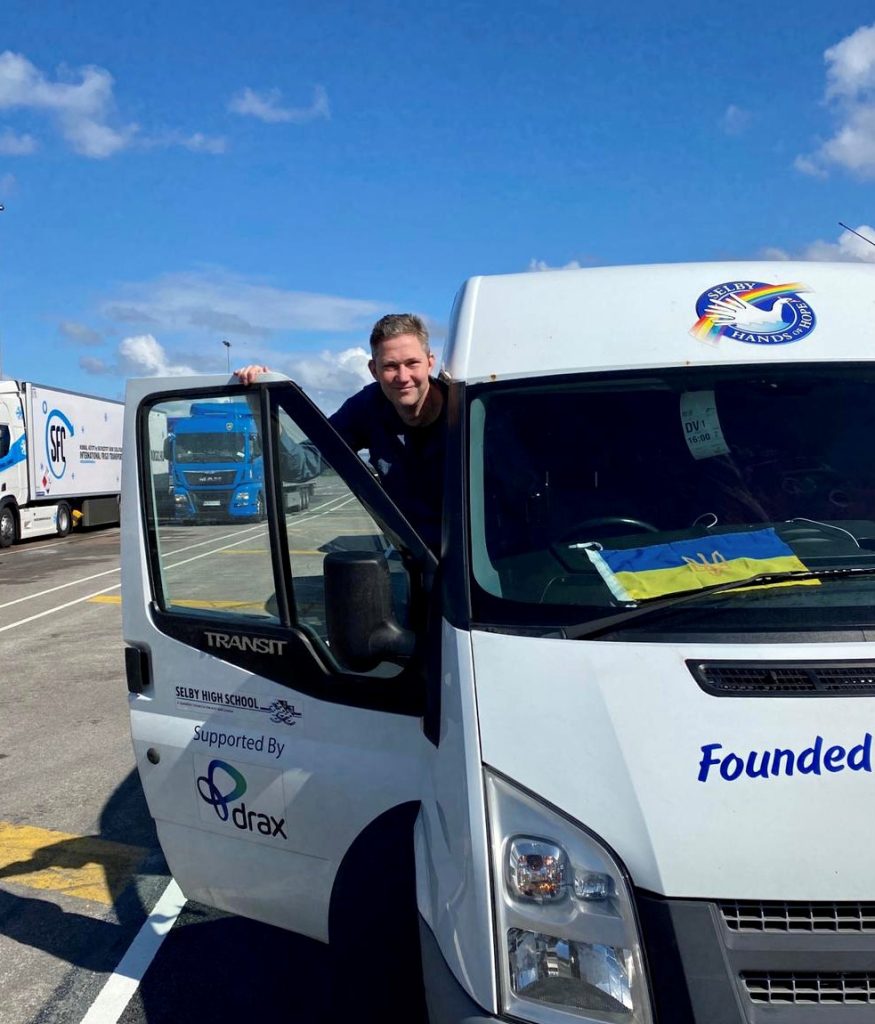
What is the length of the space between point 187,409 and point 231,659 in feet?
2.62

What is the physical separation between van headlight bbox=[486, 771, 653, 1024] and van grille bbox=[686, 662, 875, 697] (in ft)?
1.41

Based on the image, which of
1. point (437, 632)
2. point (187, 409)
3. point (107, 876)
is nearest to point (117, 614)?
point (107, 876)

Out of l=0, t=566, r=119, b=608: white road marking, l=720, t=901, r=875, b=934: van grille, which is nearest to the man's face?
l=720, t=901, r=875, b=934: van grille

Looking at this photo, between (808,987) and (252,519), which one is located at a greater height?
(252,519)

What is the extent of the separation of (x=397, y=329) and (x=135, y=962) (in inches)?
101

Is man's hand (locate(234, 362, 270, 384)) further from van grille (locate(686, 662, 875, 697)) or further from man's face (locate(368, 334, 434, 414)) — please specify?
van grille (locate(686, 662, 875, 697))

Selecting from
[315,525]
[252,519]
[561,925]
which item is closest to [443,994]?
[561,925]

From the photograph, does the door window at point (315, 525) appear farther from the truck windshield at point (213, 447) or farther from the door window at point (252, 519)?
the truck windshield at point (213, 447)

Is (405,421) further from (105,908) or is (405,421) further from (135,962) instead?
(105,908)

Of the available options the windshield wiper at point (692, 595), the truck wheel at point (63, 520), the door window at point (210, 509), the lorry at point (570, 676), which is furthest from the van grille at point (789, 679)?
the truck wheel at point (63, 520)

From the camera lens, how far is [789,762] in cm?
198

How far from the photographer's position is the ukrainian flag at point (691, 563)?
2.35m

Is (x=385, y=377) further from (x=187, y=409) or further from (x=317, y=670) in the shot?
(x=317, y=670)

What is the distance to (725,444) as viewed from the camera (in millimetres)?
2719
